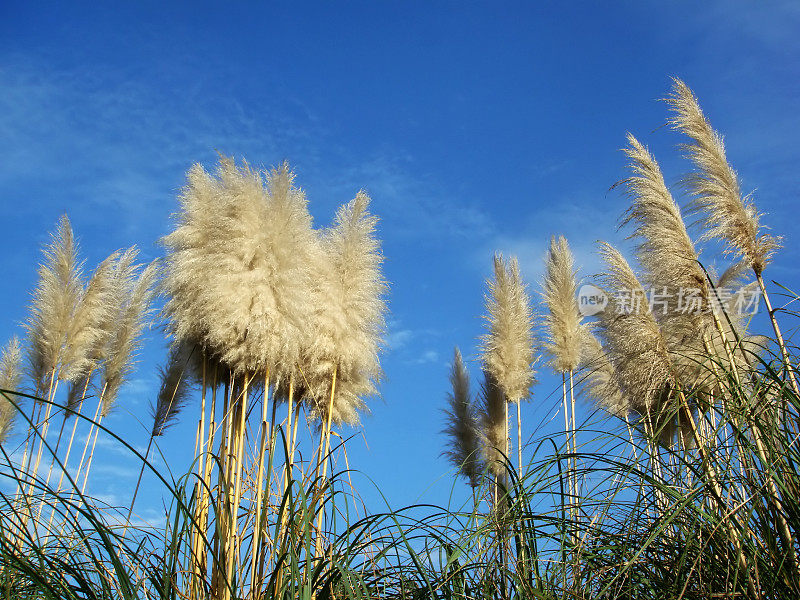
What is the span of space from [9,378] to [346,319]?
3840 millimetres

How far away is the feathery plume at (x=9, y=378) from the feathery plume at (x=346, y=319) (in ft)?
11.1

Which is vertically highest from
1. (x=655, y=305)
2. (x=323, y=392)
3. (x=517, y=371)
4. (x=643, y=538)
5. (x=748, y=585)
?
(x=517, y=371)

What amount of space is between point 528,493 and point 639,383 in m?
2.98

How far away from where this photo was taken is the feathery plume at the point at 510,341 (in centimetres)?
650

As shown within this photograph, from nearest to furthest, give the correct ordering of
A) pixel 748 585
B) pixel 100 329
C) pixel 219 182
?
1. pixel 748 585
2. pixel 219 182
3. pixel 100 329

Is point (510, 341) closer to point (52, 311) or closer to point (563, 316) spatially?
point (563, 316)

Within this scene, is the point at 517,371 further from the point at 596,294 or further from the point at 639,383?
the point at 639,383

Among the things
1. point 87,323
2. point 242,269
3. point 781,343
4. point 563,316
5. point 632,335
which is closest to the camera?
point 781,343

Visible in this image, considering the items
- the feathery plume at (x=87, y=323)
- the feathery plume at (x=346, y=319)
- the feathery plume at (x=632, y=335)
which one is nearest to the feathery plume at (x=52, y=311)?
the feathery plume at (x=87, y=323)

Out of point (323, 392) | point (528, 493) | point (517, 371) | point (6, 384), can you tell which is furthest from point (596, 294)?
point (6, 384)

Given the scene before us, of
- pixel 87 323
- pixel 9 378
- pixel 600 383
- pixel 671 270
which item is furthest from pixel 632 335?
pixel 9 378

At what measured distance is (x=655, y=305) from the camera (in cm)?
455

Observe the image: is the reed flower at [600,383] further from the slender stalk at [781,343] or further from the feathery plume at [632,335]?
the slender stalk at [781,343]

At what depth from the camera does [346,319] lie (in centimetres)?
437
